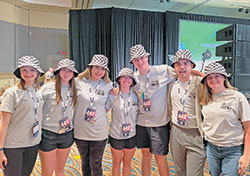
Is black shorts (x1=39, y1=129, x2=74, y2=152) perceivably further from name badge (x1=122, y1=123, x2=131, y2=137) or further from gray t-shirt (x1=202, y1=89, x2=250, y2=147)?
gray t-shirt (x1=202, y1=89, x2=250, y2=147)

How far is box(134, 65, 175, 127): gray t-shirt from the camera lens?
87.0 inches

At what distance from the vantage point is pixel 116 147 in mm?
2162

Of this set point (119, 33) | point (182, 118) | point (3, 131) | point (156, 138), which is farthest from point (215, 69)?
point (119, 33)

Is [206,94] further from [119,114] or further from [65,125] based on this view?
[65,125]

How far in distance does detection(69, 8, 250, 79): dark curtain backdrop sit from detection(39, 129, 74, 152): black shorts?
4735mm

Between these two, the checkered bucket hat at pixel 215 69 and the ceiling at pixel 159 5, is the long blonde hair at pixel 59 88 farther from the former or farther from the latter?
the ceiling at pixel 159 5

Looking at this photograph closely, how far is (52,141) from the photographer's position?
6.41 feet

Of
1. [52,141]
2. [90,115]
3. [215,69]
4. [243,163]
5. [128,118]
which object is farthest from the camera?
[128,118]

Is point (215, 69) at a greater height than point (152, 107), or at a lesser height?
greater

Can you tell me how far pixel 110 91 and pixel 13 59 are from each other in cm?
692

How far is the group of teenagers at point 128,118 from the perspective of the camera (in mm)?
1663

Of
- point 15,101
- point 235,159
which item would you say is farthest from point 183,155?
point 15,101

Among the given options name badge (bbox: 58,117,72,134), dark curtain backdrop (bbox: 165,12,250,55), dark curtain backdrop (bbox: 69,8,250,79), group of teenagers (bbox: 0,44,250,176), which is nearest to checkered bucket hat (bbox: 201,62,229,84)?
group of teenagers (bbox: 0,44,250,176)

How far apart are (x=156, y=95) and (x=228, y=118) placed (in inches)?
29.6
